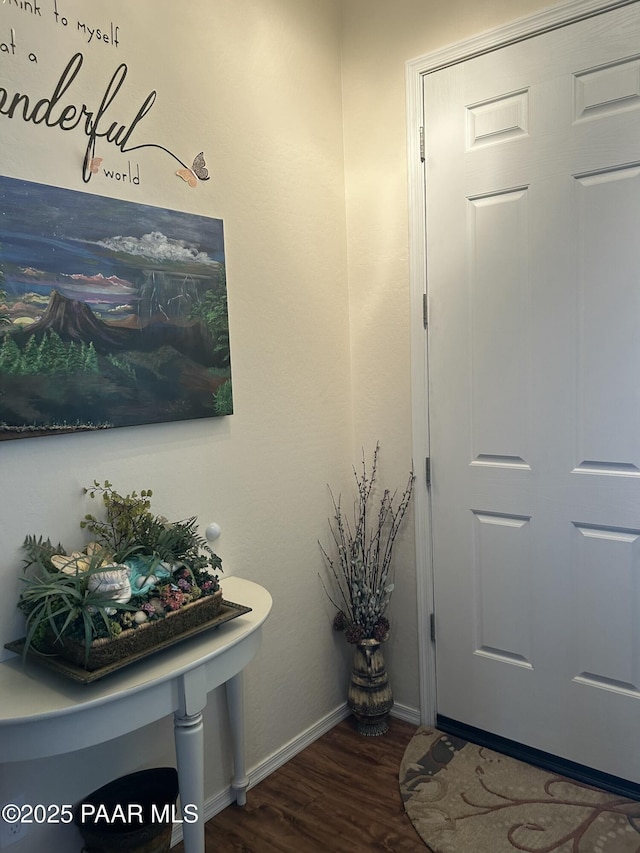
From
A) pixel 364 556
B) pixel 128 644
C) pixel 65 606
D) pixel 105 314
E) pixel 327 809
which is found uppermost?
pixel 105 314

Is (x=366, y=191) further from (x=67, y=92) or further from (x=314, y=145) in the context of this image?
(x=67, y=92)

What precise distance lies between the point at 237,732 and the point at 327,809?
1.25 feet

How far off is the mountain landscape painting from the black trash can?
962 mm

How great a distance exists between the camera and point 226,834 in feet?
6.40

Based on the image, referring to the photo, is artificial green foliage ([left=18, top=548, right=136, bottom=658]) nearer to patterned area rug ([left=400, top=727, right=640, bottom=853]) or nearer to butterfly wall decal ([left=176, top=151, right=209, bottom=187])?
butterfly wall decal ([left=176, top=151, right=209, bottom=187])

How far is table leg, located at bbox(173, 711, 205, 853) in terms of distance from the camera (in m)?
1.51

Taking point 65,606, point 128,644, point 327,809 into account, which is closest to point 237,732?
point 327,809

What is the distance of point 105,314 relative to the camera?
5.49ft

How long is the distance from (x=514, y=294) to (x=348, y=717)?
1.75 m

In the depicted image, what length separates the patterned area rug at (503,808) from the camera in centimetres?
186

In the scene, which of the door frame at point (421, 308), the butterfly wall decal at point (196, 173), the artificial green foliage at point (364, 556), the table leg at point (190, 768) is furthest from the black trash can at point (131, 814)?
the butterfly wall decal at point (196, 173)

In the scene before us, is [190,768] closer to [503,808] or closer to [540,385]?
[503,808]

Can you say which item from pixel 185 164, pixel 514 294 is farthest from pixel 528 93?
pixel 185 164

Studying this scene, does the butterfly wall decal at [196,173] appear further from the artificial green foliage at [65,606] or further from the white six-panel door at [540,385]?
the artificial green foliage at [65,606]
